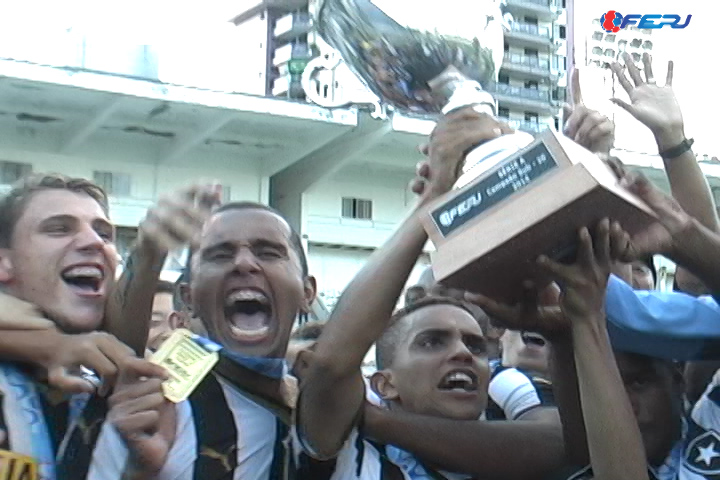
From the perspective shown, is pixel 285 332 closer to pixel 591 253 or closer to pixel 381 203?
pixel 591 253

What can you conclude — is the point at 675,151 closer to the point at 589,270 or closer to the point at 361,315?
the point at 589,270

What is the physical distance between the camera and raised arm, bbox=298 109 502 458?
202 centimetres

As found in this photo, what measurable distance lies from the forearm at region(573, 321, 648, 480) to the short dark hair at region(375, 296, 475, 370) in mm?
660

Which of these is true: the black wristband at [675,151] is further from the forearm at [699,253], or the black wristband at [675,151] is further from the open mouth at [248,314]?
the open mouth at [248,314]

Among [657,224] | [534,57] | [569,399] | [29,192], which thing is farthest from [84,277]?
[534,57]

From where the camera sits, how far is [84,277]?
2066 mm

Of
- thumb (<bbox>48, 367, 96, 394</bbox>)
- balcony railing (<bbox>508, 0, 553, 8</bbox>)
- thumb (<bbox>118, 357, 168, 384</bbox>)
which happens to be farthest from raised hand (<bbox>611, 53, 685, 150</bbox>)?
balcony railing (<bbox>508, 0, 553, 8</bbox>)

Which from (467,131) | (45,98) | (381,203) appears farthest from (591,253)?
(381,203)

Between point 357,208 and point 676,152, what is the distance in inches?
737

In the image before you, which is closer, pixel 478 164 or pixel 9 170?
pixel 478 164

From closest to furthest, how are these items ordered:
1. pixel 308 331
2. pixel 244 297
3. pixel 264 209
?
pixel 244 297, pixel 264 209, pixel 308 331

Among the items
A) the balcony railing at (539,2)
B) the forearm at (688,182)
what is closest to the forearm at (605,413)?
the forearm at (688,182)

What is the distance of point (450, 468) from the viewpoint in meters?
2.18

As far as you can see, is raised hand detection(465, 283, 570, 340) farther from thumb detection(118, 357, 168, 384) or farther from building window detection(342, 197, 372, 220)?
building window detection(342, 197, 372, 220)
